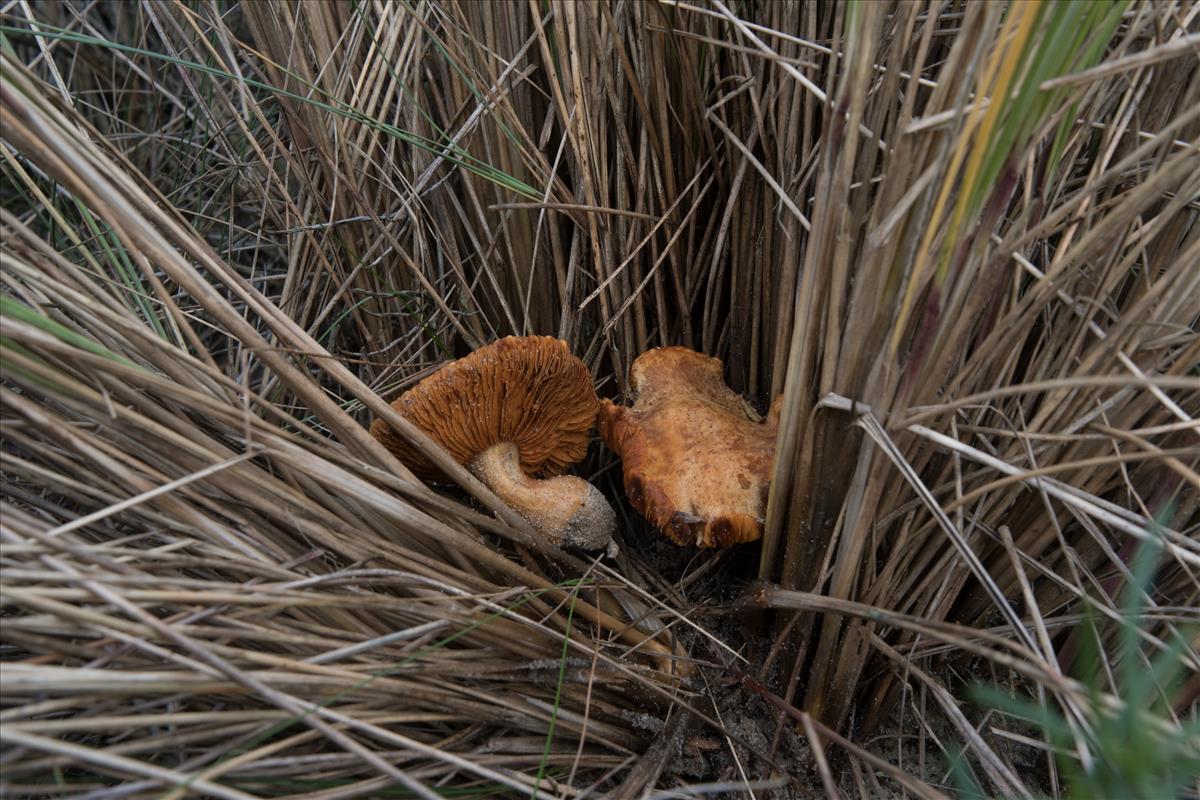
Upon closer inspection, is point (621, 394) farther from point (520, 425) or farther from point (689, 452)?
point (689, 452)

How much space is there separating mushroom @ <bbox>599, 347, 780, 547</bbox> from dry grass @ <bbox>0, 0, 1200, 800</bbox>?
74 millimetres

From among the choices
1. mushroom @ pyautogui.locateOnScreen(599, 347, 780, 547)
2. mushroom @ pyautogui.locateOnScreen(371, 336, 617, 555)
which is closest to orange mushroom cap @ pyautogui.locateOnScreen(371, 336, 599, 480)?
mushroom @ pyautogui.locateOnScreen(371, 336, 617, 555)

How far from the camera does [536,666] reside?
50.8 inches

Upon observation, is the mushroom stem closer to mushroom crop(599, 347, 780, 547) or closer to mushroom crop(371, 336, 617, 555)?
mushroom crop(371, 336, 617, 555)

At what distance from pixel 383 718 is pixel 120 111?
2179mm

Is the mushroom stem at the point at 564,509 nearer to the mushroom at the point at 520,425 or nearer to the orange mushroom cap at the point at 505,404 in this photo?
the mushroom at the point at 520,425

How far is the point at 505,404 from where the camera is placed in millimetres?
1501

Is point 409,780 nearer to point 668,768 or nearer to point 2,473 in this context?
point 668,768

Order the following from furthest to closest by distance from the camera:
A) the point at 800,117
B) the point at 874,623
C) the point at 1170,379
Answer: the point at 800,117 < the point at 874,623 < the point at 1170,379

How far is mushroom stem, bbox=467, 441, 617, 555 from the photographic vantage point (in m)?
1.55

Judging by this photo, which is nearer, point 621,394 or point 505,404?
point 505,404

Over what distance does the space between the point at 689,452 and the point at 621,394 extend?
344mm

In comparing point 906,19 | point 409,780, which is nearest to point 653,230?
point 906,19

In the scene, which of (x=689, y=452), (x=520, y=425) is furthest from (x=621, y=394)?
(x=689, y=452)
